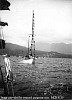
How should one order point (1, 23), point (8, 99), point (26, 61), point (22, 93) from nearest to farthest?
point (8, 99) → point (1, 23) → point (22, 93) → point (26, 61)

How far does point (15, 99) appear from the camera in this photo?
267 inches

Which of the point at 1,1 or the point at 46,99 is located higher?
the point at 1,1

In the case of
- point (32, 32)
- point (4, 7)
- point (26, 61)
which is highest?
point (4, 7)

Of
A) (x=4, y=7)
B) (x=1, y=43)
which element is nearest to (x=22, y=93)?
(x=1, y=43)

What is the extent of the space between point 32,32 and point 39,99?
62061 millimetres

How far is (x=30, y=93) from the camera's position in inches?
485

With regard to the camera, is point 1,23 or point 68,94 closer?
point 1,23

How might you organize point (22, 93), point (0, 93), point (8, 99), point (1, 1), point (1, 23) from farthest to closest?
point (22, 93) → point (0, 93) → point (1, 23) → point (1, 1) → point (8, 99)

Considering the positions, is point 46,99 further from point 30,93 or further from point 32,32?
point 32,32

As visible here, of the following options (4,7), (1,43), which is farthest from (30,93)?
(4,7)

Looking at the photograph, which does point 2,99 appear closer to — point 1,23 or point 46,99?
point 46,99

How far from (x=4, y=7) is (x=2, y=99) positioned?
471 cm

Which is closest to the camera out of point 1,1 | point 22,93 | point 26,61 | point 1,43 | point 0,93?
point 1,1

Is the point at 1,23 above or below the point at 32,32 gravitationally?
above
